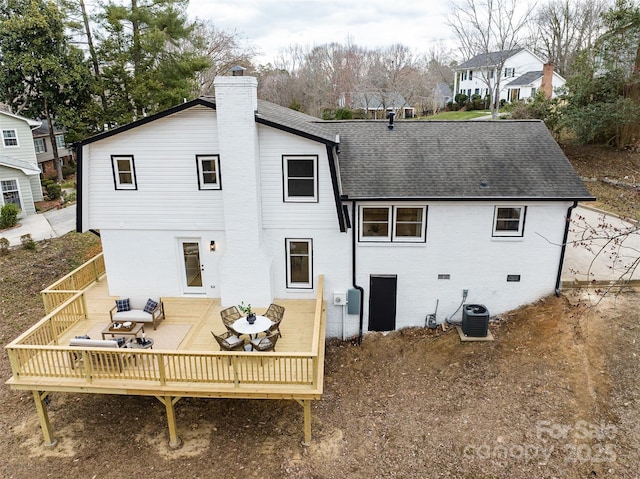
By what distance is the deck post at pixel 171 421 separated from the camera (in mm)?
9258

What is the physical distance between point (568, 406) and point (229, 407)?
8.22 metres

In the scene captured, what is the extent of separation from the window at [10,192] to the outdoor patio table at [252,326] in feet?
70.2

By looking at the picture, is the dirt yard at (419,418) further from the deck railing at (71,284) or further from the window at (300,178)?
the window at (300,178)

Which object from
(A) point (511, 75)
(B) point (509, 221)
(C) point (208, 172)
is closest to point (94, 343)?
(C) point (208, 172)

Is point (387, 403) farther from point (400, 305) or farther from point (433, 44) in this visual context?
point (433, 44)

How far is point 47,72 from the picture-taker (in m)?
28.8

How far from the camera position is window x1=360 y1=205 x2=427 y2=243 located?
1240 cm

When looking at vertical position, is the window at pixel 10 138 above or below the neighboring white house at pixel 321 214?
above

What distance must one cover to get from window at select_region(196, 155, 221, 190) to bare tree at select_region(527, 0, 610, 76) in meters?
40.5

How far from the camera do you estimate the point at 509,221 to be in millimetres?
12398

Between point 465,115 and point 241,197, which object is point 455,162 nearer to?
point 241,197

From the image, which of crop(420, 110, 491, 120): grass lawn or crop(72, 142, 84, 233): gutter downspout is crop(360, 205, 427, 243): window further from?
crop(420, 110, 491, 120): grass lawn

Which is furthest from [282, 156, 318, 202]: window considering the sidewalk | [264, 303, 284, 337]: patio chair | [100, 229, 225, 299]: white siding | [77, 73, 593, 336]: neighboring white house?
the sidewalk

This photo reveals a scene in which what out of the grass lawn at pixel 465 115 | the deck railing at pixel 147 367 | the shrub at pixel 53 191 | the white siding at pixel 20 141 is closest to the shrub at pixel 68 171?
the shrub at pixel 53 191
